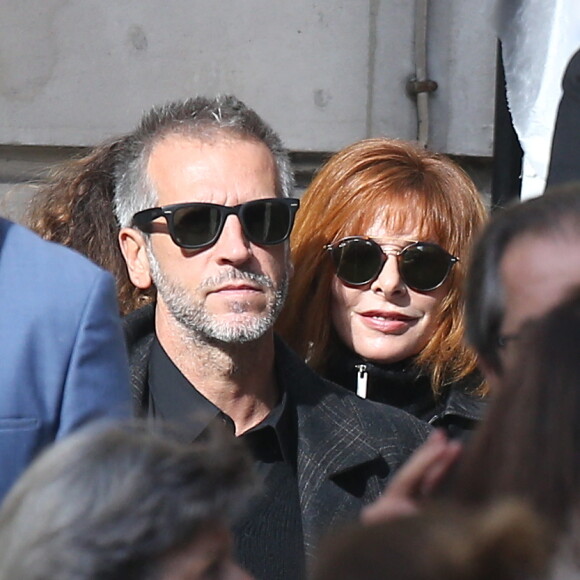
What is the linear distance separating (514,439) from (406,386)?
201 cm

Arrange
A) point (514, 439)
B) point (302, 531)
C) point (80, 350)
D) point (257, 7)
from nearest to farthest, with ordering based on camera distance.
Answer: point (514, 439)
point (80, 350)
point (302, 531)
point (257, 7)

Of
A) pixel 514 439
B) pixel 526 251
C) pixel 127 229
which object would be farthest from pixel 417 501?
pixel 127 229

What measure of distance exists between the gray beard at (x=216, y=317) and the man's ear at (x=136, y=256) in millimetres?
120

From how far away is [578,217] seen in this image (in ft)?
5.40

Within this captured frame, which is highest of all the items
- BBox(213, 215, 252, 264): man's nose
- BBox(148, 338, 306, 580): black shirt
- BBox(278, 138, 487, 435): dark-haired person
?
BBox(213, 215, 252, 264): man's nose

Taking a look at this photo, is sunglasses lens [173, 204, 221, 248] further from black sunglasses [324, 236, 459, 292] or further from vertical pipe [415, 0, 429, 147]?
vertical pipe [415, 0, 429, 147]

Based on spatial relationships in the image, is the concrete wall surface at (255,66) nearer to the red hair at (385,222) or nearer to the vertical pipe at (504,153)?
the vertical pipe at (504,153)

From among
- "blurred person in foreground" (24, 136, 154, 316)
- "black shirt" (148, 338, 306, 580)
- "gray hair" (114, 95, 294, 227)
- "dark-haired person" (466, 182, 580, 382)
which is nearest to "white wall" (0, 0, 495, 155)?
"blurred person in foreground" (24, 136, 154, 316)

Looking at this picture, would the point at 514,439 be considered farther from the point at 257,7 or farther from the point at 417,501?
the point at 257,7

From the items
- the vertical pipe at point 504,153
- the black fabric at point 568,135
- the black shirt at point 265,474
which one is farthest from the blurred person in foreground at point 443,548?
the vertical pipe at point 504,153

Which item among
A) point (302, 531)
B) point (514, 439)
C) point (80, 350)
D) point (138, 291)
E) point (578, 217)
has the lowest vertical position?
point (302, 531)

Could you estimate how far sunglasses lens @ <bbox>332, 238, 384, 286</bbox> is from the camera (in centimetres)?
318

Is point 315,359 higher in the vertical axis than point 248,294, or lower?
lower

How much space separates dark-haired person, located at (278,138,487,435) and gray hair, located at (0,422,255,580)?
179 centimetres
